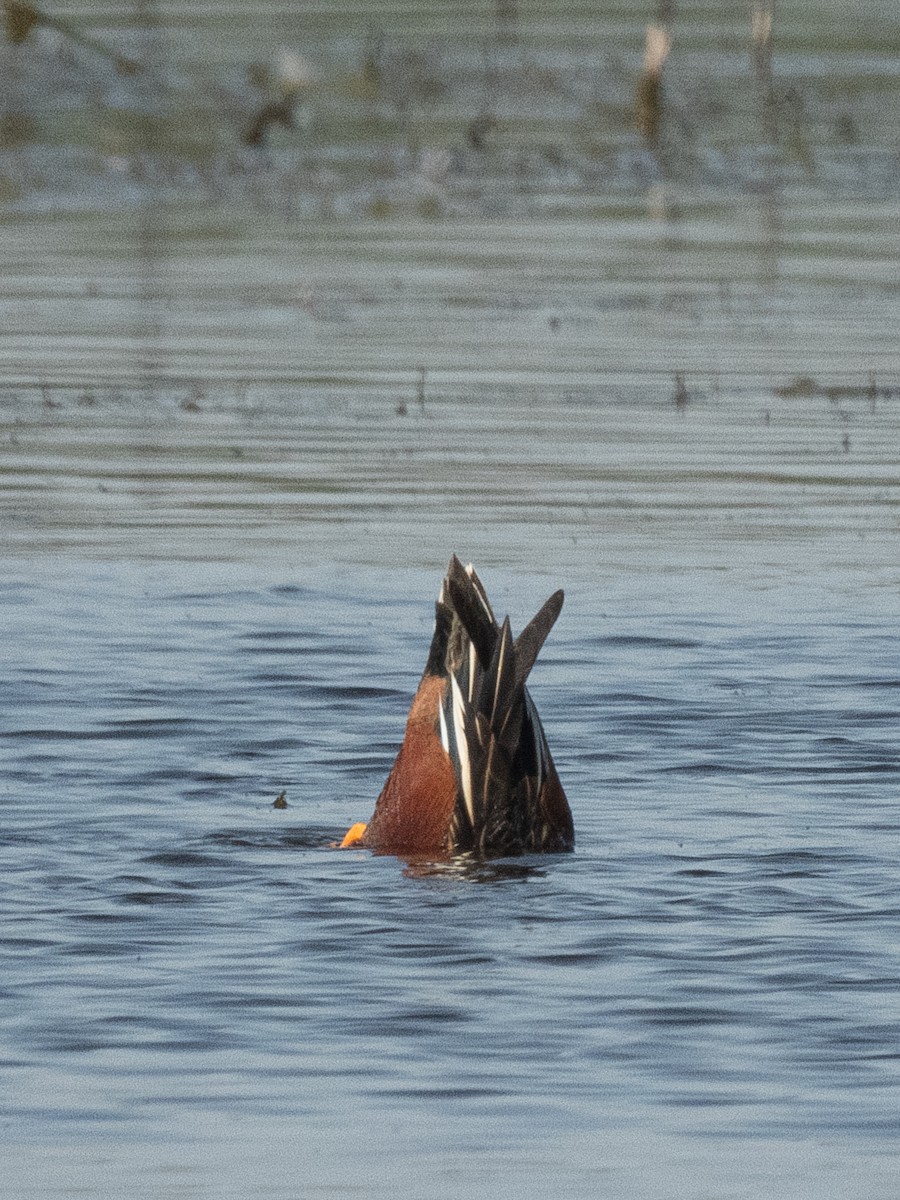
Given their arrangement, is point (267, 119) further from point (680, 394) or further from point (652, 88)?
point (680, 394)

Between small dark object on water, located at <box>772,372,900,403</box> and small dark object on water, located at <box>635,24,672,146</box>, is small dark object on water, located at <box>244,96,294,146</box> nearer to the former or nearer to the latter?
small dark object on water, located at <box>635,24,672,146</box>

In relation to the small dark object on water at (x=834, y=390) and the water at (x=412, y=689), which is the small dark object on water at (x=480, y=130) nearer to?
the water at (x=412, y=689)

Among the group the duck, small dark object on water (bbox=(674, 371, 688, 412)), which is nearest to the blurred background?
small dark object on water (bbox=(674, 371, 688, 412))

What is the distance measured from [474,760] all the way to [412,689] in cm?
234

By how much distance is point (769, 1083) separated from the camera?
256 inches

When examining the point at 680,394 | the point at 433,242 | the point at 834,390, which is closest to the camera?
the point at 680,394

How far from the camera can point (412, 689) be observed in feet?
35.9

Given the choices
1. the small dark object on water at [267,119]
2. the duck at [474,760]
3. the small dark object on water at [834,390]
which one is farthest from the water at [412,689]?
the small dark object on water at [267,119]

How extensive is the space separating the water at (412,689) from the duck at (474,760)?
0.14 m

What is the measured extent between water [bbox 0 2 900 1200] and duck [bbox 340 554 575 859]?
141mm

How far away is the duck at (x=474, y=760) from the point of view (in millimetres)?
8555

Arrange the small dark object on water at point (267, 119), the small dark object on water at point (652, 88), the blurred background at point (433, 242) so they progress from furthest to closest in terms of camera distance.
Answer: the small dark object on water at point (652, 88)
the small dark object on water at point (267, 119)
the blurred background at point (433, 242)

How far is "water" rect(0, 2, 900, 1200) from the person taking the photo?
20.9 ft

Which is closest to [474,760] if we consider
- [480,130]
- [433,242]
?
[433,242]
